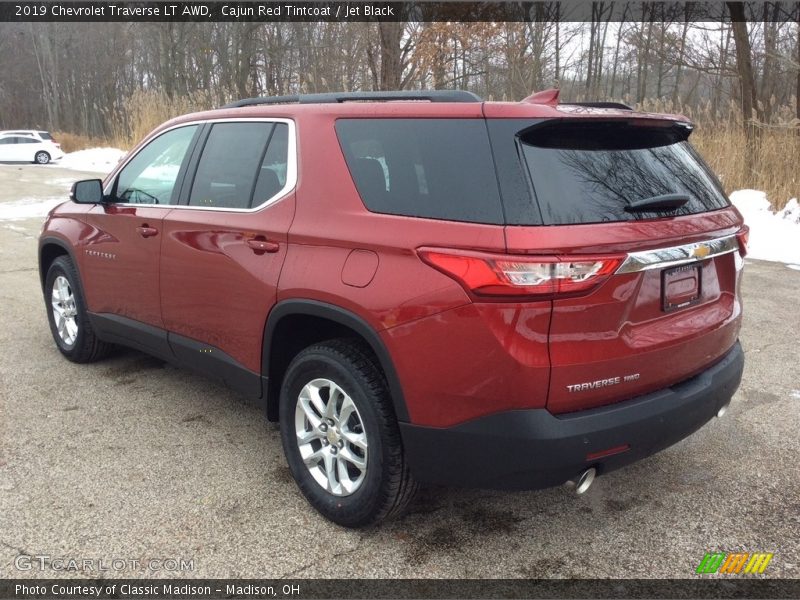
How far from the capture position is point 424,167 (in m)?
2.55

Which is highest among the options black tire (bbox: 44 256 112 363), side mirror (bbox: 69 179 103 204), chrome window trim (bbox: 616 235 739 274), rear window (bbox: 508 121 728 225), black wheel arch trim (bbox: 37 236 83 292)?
rear window (bbox: 508 121 728 225)

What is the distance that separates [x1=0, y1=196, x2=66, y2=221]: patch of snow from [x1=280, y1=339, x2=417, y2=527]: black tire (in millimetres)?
11872

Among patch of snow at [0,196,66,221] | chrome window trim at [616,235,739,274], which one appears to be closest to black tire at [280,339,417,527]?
chrome window trim at [616,235,739,274]

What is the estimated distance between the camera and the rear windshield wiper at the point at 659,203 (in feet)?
7.89

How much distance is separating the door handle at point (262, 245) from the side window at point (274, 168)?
0.63ft

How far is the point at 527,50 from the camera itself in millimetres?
19922

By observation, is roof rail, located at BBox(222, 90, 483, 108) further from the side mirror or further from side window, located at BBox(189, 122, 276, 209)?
the side mirror

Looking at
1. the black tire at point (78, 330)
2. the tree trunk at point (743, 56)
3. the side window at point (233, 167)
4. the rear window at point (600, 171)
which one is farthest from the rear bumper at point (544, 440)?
the tree trunk at point (743, 56)

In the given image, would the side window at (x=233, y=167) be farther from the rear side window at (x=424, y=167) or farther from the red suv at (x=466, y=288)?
the rear side window at (x=424, y=167)

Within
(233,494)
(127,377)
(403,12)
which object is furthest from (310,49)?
(233,494)

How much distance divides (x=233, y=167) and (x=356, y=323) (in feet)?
4.38

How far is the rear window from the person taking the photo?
90.0 inches

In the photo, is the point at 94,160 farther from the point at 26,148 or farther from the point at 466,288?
the point at 466,288

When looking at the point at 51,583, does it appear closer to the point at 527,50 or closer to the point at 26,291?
the point at 26,291
